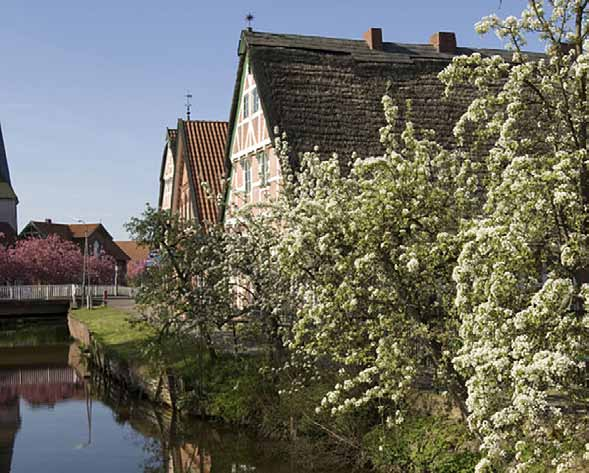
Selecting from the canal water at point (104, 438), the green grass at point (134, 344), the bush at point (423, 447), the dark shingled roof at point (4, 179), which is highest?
the dark shingled roof at point (4, 179)

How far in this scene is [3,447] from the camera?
17.8m

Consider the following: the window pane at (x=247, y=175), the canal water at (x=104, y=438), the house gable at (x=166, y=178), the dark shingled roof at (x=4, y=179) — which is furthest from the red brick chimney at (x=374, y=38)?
the dark shingled roof at (x=4, y=179)

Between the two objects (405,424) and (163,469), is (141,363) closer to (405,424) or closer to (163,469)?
(163,469)

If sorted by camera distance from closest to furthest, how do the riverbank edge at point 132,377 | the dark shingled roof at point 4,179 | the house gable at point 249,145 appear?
the riverbank edge at point 132,377 < the house gable at point 249,145 < the dark shingled roof at point 4,179

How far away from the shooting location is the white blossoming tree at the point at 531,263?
722 centimetres

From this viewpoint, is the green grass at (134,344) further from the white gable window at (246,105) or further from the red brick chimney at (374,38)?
the red brick chimney at (374,38)

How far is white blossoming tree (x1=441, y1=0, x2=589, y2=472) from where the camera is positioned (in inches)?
284

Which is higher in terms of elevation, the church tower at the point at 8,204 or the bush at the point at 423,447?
the church tower at the point at 8,204

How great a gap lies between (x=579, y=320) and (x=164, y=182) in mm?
44058

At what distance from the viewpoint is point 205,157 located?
119 ft

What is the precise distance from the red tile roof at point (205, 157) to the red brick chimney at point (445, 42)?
9.38 m

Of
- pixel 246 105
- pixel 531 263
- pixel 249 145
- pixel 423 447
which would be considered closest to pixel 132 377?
pixel 249 145

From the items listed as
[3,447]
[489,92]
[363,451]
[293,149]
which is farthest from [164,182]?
[489,92]

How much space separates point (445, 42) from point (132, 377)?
14875mm
